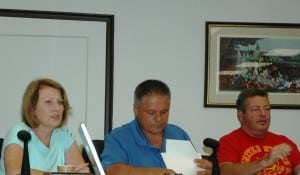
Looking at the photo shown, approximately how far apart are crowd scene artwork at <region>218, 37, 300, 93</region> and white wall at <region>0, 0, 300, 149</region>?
169 millimetres

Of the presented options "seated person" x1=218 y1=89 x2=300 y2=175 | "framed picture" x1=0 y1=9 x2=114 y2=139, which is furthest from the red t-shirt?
"framed picture" x1=0 y1=9 x2=114 y2=139

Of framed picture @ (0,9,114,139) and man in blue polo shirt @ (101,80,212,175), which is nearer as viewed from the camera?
man in blue polo shirt @ (101,80,212,175)

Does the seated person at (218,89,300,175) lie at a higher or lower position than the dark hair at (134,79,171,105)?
lower

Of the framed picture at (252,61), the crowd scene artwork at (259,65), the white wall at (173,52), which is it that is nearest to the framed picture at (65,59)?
the white wall at (173,52)

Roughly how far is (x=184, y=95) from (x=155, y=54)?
360 mm

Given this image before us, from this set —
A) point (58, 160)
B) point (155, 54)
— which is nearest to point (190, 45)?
point (155, 54)


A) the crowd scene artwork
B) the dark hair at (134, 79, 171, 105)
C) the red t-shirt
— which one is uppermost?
the crowd scene artwork

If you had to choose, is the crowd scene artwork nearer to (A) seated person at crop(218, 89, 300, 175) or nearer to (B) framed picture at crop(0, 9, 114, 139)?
(A) seated person at crop(218, 89, 300, 175)

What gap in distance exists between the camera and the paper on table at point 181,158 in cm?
203

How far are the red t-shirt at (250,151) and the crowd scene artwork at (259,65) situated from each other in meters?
0.76

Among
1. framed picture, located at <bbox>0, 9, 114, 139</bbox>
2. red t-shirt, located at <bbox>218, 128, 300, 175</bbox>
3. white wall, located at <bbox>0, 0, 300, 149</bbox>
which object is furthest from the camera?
white wall, located at <bbox>0, 0, 300, 149</bbox>

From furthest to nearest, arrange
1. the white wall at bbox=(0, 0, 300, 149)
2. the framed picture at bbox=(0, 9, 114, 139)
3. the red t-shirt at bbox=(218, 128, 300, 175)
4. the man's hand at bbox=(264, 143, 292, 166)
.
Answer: the white wall at bbox=(0, 0, 300, 149), the framed picture at bbox=(0, 9, 114, 139), the red t-shirt at bbox=(218, 128, 300, 175), the man's hand at bbox=(264, 143, 292, 166)

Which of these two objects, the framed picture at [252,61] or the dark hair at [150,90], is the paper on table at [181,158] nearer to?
the dark hair at [150,90]

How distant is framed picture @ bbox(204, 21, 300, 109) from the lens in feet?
11.1
